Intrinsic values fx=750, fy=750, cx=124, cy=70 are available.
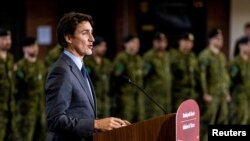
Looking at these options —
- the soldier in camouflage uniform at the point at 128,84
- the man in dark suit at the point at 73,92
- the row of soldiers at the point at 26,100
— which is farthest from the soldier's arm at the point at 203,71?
the man in dark suit at the point at 73,92

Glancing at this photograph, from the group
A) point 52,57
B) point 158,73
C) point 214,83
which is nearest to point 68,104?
point 52,57

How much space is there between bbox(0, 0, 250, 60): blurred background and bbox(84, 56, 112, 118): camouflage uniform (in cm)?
190

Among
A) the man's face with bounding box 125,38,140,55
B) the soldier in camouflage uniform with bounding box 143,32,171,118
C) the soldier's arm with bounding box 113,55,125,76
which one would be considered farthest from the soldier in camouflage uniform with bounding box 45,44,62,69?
the soldier in camouflage uniform with bounding box 143,32,171,118

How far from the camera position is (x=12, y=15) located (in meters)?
11.4

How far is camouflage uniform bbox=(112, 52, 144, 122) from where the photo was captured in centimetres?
1002

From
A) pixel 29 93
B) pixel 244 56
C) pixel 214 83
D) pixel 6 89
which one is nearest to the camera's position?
pixel 6 89

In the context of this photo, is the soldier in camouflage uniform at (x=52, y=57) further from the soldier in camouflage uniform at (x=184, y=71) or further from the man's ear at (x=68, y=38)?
the man's ear at (x=68, y=38)

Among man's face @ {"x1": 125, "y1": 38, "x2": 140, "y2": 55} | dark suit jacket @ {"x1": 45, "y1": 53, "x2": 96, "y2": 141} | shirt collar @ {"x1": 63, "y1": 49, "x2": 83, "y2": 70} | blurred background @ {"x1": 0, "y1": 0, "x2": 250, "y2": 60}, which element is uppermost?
blurred background @ {"x1": 0, "y1": 0, "x2": 250, "y2": 60}

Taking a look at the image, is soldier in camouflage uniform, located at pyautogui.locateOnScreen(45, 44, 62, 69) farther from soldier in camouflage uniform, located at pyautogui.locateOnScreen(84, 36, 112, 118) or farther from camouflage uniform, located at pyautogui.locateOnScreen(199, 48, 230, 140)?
camouflage uniform, located at pyautogui.locateOnScreen(199, 48, 230, 140)

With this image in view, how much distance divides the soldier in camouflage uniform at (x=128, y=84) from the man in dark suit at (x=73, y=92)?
5.69 meters

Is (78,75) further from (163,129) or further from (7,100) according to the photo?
(7,100)

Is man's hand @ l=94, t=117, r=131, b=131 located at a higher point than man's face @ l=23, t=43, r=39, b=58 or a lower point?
lower

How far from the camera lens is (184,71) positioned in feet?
33.7

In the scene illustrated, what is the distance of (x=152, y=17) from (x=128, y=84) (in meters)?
2.28
